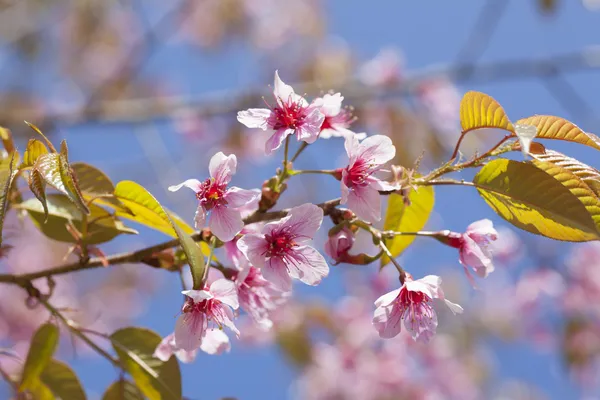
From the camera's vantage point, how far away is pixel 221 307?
101 centimetres

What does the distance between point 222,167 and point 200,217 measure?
99 millimetres

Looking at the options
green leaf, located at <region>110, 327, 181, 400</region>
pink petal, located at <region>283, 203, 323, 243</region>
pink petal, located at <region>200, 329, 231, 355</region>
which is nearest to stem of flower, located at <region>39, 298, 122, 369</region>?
green leaf, located at <region>110, 327, 181, 400</region>

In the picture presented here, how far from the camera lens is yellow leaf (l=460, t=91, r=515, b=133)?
938 millimetres

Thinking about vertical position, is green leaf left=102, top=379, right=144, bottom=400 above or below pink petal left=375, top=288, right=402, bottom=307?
below

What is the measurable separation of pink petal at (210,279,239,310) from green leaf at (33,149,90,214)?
244 mm

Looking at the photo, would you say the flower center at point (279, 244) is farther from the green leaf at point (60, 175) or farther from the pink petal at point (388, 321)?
the green leaf at point (60, 175)

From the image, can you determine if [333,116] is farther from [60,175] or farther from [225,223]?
[60,175]

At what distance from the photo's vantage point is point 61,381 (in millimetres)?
1245

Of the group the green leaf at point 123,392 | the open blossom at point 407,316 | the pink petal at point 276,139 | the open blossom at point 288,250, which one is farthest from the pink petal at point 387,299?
the green leaf at point 123,392

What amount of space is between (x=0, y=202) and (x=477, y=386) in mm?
5754

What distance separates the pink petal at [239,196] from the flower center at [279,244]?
0.07 m

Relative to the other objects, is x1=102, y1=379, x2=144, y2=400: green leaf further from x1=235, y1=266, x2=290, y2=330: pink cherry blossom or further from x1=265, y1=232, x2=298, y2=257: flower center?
x1=265, y1=232, x2=298, y2=257: flower center

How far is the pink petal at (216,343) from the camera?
43.5 inches

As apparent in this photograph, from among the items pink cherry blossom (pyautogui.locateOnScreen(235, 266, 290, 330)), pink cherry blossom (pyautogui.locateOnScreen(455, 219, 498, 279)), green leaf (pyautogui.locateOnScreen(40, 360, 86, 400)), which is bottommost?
green leaf (pyautogui.locateOnScreen(40, 360, 86, 400))
